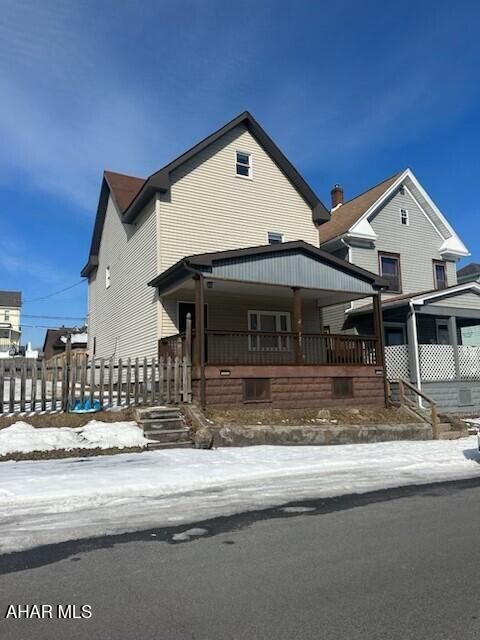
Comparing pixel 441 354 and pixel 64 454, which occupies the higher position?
pixel 441 354

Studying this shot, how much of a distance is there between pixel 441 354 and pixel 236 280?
29.1 feet

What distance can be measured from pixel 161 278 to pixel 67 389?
537 centimetres

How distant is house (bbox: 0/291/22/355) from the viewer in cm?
7938

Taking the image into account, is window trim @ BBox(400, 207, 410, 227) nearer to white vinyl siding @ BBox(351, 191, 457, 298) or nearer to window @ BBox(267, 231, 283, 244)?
white vinyl siding @ BBox(351, 191, 457, 298)

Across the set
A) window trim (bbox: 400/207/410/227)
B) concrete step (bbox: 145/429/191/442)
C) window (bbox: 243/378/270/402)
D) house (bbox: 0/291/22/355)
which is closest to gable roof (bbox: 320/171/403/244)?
window trim (bbox: 400/207/410/227)

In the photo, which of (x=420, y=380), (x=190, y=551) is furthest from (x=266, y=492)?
(x=420, y=380)

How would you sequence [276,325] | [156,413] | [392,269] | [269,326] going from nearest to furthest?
[156,413], [269,326], [276,325], [392,269]

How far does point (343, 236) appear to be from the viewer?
21219 mm

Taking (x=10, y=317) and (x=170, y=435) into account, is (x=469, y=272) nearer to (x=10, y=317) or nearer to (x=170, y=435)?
(x=170, y=435)

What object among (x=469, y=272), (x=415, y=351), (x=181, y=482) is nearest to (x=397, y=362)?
(x=415, y=351)

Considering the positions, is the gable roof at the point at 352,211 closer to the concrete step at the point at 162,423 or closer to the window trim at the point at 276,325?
the window trim at the point at 276,325

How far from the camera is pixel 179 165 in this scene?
59.7ft

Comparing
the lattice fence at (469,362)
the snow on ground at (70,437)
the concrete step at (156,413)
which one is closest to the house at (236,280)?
the concrete step at (156,413)

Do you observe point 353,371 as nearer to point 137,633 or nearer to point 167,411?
point 167,411
